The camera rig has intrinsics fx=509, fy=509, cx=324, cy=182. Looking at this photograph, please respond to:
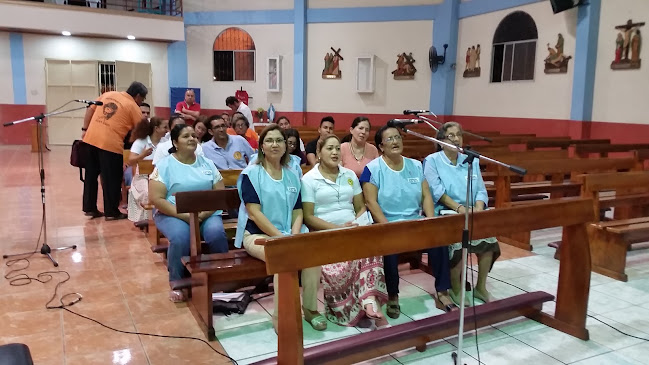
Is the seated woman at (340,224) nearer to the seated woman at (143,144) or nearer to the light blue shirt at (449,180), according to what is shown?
the light blue shirt at (449,180)

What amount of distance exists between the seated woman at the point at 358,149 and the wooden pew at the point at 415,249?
165 cm

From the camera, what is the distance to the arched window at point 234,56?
1392cm

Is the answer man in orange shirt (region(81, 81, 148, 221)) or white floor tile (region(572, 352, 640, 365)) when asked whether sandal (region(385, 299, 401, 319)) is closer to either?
white floor tile (region(572, 352, 640, 365))

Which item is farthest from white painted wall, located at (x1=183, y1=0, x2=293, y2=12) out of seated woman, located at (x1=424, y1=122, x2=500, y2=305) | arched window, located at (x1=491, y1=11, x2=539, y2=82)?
seated woman, located at (x1=424, y1=122, x2=500, y2=305)

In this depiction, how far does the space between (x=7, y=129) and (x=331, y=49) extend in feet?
28.5

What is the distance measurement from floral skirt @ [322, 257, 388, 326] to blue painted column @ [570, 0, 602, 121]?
7.42 m

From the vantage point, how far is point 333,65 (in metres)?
13.2

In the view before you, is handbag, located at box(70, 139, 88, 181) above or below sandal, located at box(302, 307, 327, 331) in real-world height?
above

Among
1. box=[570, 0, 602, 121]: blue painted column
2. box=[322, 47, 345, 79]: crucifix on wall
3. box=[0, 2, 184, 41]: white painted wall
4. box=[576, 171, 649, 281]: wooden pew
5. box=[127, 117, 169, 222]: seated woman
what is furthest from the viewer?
box=[322, 47, 345, 79]: crucifix on wall

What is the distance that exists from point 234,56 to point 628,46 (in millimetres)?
9451

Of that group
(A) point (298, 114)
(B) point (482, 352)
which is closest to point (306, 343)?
(B) point (482, 352)

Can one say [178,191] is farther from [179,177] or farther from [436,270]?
[436,270]

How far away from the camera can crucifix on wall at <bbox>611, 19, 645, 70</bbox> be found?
8164 millimetres

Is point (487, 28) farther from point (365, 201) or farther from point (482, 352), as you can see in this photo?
point (482, 352)
